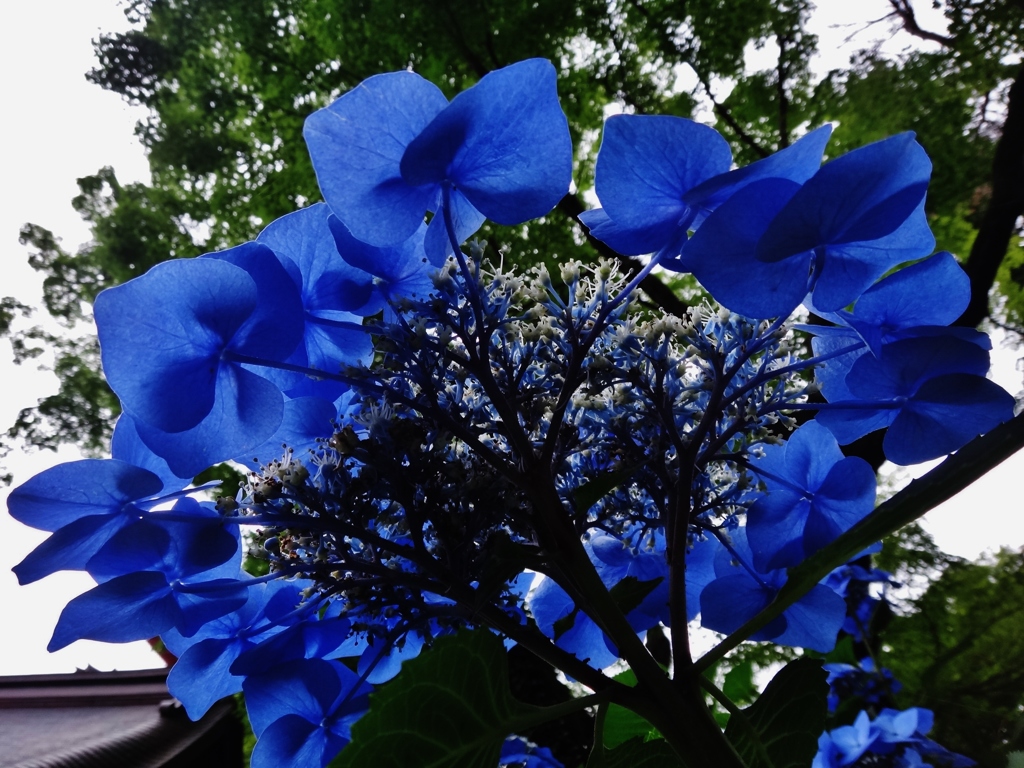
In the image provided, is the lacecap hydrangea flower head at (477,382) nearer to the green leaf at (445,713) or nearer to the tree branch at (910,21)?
the green leaf at (445,713)

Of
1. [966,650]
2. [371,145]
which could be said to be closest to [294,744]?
[371,145]

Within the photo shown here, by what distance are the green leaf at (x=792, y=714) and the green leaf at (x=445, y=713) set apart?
0.28 feet

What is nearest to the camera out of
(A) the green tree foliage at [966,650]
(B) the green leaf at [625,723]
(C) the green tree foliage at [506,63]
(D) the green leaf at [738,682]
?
(B) the green leaf at [625,723]

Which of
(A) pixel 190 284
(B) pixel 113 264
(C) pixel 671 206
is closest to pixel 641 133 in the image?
(C) pixel 671 206

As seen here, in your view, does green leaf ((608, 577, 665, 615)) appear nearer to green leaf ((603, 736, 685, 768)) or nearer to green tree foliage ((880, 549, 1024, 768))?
green leaf ((603, 736, 685, 768))

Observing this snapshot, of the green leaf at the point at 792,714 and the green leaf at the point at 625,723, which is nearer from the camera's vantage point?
the green leaf at the point at 792,714

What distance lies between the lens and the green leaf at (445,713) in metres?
0.19

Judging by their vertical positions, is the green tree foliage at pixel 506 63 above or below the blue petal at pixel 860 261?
above

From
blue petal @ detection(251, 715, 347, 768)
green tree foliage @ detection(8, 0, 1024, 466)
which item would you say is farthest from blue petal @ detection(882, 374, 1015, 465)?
green tree foliage @ detection(8, 0, 1024, 466)

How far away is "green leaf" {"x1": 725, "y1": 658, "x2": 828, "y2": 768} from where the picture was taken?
0.85 feet

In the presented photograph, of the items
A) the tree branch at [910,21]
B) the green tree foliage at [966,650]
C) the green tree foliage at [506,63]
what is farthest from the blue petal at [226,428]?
the tree branch at [910,21]

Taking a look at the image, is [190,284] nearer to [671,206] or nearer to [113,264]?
[671,206]

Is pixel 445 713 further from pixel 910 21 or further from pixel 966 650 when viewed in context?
pixel 910 21

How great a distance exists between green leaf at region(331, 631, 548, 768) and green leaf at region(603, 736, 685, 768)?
0.16 ft
